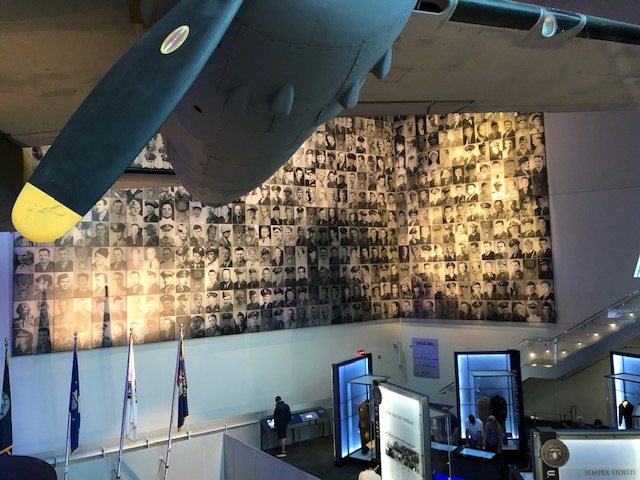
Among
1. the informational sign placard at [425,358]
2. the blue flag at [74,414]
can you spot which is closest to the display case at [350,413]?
the informational sign placard at [425,358]

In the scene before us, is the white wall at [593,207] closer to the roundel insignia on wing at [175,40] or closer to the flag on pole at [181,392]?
the flag on pole at [181,392]

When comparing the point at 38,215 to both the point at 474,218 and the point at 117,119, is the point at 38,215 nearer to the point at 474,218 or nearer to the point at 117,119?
the point at 117,119

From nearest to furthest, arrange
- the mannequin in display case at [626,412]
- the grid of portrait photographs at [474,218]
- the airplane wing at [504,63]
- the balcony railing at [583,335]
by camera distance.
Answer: the airplane wing at [504,63] < the mannequin in display case at [626,412] < the balcony railing at [583,335] < the grid of portrait photographs at [474,218]

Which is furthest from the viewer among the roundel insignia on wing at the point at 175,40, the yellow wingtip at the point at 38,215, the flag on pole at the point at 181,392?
the flag on pole at the point at 181,392

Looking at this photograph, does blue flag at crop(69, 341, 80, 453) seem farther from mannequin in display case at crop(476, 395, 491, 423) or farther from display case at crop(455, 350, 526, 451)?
mannequin in display case at crop(476, 395, 491, 423)

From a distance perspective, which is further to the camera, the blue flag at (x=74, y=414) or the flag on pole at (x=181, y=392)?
the flag on pole at (x=181, y=392)

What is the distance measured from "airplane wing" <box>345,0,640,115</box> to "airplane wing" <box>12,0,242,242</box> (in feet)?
7.89

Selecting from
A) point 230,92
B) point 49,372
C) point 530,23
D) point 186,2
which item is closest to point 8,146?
point 230,92

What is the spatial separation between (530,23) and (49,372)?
37.6 feet

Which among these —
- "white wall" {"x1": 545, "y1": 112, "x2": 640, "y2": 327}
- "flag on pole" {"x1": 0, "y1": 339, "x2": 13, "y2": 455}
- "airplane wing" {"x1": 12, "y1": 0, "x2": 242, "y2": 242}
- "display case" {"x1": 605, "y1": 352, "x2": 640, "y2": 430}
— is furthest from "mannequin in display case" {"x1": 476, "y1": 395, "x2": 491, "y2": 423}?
"airplane wing" {"x1": 12, "y1": 0, "x2": 242, "y2": 242}

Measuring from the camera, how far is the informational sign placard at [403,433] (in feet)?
23.1

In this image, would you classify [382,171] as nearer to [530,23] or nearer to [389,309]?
[389,309]

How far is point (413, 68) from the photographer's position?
513 centimetres

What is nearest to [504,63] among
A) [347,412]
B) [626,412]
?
[626,412]
